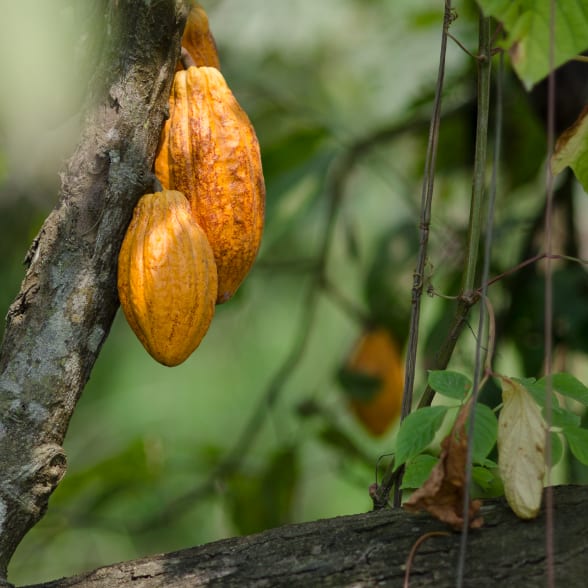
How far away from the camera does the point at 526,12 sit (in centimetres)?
106

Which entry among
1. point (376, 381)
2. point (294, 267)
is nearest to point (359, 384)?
point (376, 381)

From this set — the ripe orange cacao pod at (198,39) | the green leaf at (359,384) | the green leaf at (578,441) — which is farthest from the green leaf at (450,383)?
the green leaf at (359,384)

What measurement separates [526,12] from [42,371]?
0.78m

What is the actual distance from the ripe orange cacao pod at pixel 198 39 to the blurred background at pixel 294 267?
15 cm

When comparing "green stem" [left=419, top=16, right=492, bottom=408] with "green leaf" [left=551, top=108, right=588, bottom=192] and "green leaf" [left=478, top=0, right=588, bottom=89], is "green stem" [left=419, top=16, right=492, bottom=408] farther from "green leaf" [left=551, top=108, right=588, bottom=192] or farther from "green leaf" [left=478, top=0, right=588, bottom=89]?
"green leaf" [left=478, top=0, right=588, bottom=89]

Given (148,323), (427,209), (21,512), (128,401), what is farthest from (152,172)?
(128,401)

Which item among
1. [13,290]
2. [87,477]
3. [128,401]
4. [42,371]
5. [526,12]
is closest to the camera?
[526,12]

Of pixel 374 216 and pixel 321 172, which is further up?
pixel 374 216

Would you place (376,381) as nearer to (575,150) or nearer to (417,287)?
(417,287)

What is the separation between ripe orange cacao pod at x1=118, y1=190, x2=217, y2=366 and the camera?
49.0 inches

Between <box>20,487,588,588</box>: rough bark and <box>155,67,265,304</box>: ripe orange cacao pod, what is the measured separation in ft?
1.27

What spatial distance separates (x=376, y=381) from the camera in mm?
2545

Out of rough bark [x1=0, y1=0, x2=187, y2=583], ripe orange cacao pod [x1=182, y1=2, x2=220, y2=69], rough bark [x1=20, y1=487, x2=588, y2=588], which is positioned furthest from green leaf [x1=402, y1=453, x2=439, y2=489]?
ripe orange cacao pod [x1=182, y1=2, x2=220, y2=69]

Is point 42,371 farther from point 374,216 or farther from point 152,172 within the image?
point 374,216
